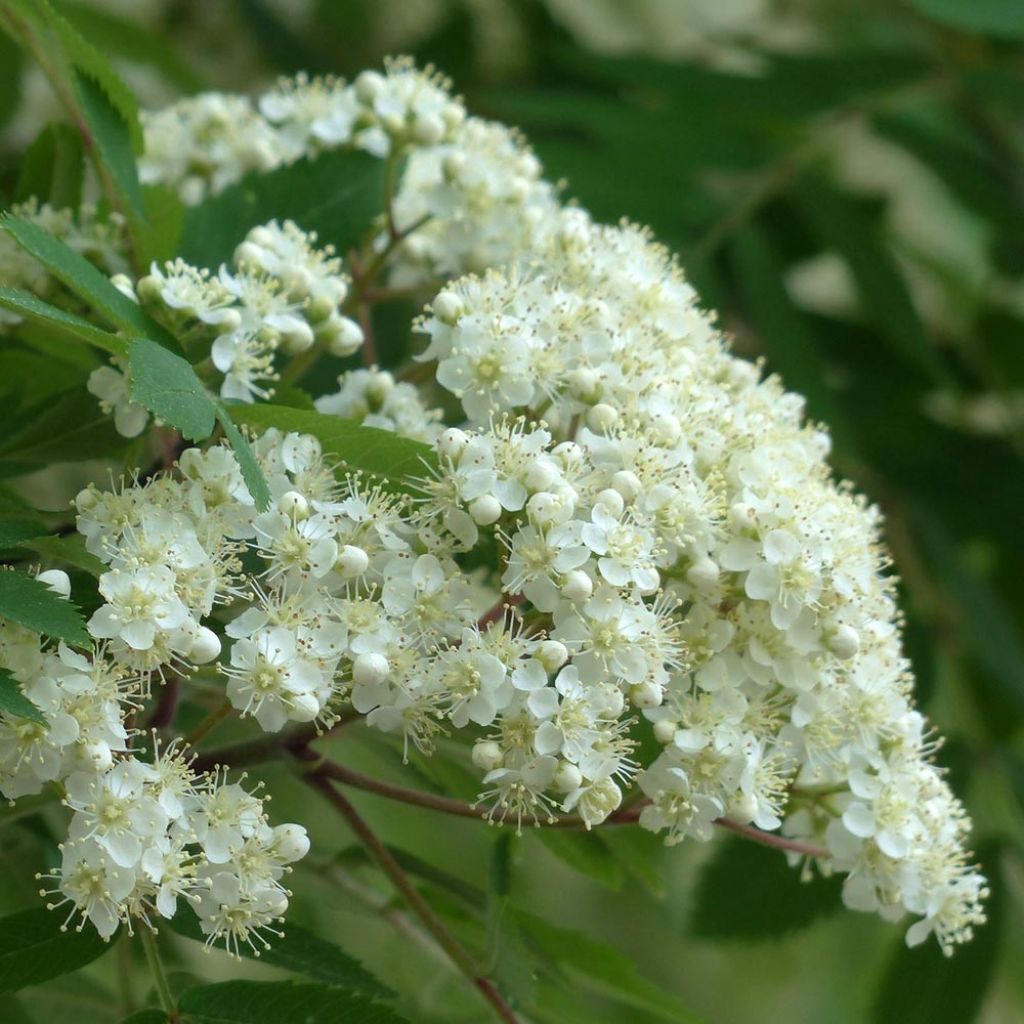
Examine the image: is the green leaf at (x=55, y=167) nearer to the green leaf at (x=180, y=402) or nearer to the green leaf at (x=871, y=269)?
the green leaf at (x=180, y=402)

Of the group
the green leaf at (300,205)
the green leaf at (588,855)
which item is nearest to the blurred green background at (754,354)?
the green leaf at (588,855)

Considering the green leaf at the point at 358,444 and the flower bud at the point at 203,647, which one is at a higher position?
the green leaf at the point at 358,444

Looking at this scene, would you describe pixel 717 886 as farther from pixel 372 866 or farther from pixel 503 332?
pixel 503 332

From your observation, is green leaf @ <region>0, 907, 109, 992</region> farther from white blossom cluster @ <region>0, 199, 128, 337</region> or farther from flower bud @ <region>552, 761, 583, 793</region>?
white blossom cluster @ <region>0, 199, 128, 337</region>

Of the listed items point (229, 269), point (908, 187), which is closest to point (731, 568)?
point (229, 269)

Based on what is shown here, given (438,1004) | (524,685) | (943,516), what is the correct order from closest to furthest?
(524,685), (438,1004), (943,516)

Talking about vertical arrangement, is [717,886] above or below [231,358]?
below
